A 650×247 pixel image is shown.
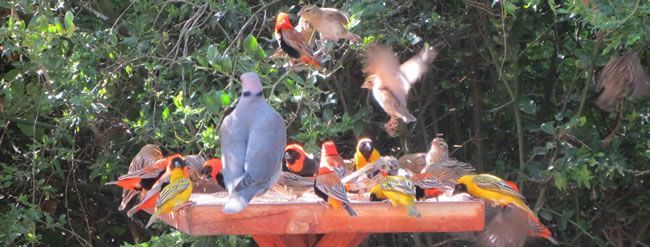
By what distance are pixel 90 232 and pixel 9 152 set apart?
771 mm

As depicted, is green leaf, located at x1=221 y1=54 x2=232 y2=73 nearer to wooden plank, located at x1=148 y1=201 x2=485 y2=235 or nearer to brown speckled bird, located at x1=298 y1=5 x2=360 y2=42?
brown speckled bird, located at x1=298 y1=5 x2=360 y2=42

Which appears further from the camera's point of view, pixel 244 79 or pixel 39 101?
pixel 39 101

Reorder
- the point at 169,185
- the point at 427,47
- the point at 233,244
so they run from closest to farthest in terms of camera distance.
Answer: the point at 169,185 < the point at 233,244 < the point at 427,47

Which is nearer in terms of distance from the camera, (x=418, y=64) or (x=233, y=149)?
(x=233, y=149)

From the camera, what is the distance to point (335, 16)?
190 inches

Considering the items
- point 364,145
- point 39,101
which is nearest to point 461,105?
point 364,145

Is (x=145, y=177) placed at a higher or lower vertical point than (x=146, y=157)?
higher

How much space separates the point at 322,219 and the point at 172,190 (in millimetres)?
578

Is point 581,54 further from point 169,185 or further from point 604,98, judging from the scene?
point 169,185

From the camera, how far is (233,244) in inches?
201

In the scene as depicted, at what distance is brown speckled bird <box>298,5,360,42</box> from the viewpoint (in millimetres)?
4723

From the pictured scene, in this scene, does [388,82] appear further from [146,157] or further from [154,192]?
[154,192]

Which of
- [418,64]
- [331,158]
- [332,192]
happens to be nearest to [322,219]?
[332,192]

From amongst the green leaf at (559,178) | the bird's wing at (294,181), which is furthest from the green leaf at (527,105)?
the bird's wing at (294,181)
